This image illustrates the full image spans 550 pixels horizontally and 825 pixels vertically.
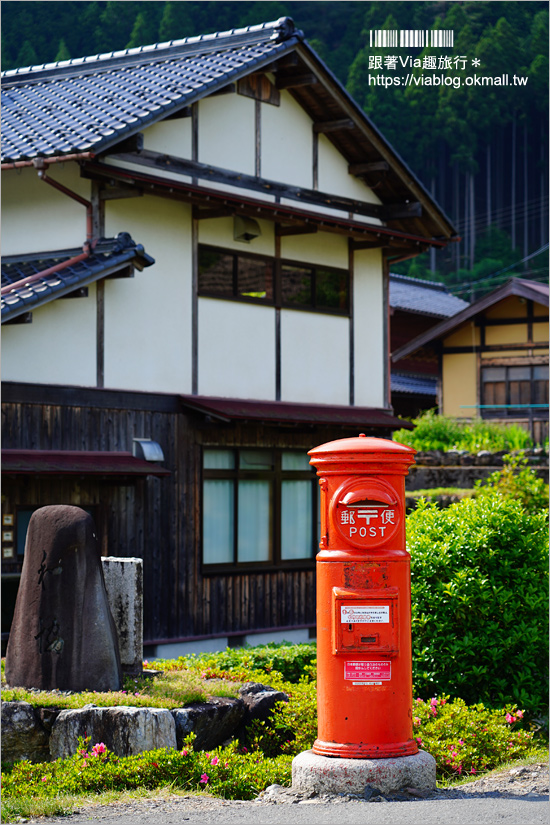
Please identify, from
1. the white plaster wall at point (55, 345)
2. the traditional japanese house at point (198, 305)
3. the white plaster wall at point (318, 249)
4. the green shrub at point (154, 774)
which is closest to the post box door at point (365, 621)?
the green shrub at point (154, 774)

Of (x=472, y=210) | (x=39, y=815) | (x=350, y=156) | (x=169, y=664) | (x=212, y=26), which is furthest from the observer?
(x=472, y=210)

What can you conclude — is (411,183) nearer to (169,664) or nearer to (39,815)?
(169,664)

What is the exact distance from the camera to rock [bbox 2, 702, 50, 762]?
784cm

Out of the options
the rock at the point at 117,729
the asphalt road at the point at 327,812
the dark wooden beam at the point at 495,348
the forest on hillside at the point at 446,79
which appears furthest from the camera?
the dark wooden beam at the point at 495,348

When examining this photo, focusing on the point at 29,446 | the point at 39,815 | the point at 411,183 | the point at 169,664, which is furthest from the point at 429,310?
the point at 39,815

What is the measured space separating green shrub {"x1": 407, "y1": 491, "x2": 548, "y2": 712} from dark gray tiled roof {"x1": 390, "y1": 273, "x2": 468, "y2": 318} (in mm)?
27596

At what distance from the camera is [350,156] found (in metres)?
18.2

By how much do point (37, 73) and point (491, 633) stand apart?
45.6 ft

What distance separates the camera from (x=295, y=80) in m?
17.0

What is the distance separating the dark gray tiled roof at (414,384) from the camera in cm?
3603

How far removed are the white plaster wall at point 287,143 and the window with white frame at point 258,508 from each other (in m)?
4.36

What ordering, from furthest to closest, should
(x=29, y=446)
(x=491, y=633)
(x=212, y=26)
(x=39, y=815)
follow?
(x=212, y=26), (x=29, y=446), (x=491, y=633), (x=39, y=815)

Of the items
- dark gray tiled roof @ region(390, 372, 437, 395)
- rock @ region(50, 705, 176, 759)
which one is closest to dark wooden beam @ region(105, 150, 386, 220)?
rock @ region(50, 705, 176, 759)

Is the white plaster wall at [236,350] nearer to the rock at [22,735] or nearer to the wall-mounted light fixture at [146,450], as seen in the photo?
the wall-mounted light fixture at [146,450]
